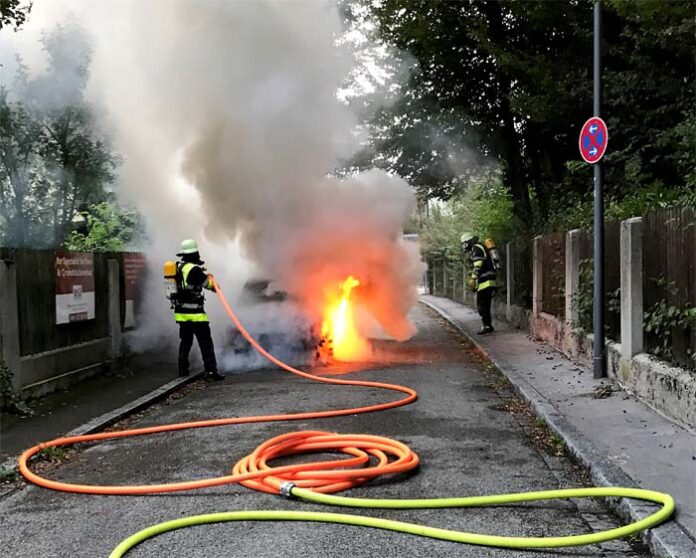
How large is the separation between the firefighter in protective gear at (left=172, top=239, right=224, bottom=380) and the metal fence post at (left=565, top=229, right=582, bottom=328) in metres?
4.81

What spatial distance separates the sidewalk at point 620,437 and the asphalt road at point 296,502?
0.63 ft

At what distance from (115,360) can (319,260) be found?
134 inches

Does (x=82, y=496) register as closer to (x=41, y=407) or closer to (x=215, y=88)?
(x=41, y=407)

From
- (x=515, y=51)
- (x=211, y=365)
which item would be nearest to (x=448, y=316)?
(x=515, y=51)

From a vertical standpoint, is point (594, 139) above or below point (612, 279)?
above

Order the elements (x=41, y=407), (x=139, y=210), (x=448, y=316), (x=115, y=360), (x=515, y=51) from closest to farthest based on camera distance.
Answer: (x=41, y=407), (x=115, y=360), (x=139, y=210), (x=515, y=51), (x=448, y=316)

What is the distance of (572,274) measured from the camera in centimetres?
977

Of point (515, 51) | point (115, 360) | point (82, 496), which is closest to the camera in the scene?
point (82, 496)

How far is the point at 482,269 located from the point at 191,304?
610cm

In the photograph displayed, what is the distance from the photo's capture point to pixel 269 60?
11.0 metres

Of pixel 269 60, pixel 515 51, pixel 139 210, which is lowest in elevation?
pixel 139 210

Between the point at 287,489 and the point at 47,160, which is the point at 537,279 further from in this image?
the point at 47,160

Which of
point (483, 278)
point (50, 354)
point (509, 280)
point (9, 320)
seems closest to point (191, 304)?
point (50, 354)

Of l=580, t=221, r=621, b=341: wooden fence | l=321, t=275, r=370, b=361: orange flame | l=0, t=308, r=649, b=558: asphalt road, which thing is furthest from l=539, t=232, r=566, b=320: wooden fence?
l=321, t=275, r=370, b=361: orange flame
